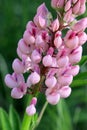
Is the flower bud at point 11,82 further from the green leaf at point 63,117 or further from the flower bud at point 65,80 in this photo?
the green leaf at point 63,117

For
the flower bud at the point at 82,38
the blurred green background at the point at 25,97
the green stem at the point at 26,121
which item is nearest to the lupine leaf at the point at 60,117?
the blurred green background at the point at 25,97

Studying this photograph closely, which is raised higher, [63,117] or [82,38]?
[82,38]

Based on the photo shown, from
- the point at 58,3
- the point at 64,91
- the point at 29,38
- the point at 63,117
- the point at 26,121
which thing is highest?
the point at 58,3

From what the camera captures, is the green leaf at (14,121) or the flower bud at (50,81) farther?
the green leaf at (14,121)

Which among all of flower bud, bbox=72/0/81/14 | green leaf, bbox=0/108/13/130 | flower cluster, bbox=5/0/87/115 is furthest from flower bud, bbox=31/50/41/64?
green leaf, bbox=0/108/13/130

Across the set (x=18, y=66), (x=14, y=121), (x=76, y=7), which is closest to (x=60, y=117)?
(x=14, y=121)

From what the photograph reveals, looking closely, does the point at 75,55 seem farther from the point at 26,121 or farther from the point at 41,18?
the point at 26,121

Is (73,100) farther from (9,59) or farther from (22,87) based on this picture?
(22,87)

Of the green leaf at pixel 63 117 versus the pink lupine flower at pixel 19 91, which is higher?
the pink lupine flower at pixel 19 91
